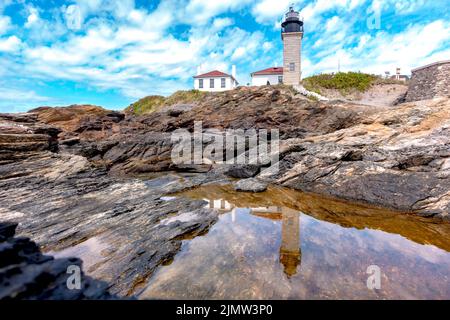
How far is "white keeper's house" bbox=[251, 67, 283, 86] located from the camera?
53.6 m

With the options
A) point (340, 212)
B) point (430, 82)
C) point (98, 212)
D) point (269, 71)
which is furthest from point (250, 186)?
point (269, 71)

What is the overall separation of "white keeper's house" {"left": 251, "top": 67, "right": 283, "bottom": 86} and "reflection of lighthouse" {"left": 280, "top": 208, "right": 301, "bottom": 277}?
4789cm

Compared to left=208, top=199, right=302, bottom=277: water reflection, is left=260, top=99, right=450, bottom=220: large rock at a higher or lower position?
higher

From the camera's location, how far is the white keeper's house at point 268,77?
53625 millimetres

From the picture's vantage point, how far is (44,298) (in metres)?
3.48

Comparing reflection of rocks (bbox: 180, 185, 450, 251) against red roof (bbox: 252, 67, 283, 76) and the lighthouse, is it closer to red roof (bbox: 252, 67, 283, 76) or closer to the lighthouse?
the lighthouse

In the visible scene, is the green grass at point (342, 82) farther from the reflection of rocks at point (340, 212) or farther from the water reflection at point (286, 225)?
the water reflection at point (286, 225)

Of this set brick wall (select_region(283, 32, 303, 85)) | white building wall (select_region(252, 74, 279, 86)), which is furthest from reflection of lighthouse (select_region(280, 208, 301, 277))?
white building wall (select_region(252, 74, 279, 86))

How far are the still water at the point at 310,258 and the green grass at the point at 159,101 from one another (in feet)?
141

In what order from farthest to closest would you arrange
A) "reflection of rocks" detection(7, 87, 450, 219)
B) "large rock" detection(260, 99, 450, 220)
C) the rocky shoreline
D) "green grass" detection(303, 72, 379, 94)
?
"green grass" detection(303, 72, 379, 94), "reflection of rocks" detection(7, 87, 450, 219), "large rock" detection(260, 99, 450, 220), the rocky shoreline

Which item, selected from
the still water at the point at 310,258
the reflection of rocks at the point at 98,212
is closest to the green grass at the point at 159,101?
the reflection of rocks at the point at 98,212

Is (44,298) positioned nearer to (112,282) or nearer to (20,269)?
(20,269)
